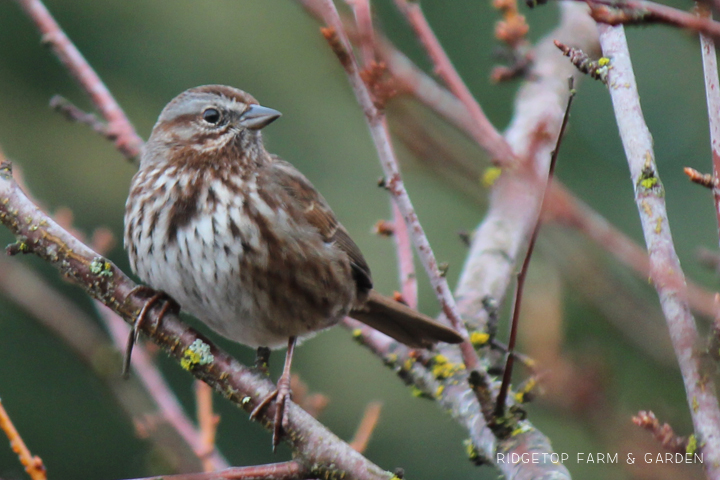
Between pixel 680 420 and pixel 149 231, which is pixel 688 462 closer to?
pixel 680 420

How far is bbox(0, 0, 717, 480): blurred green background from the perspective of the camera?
27.2ft

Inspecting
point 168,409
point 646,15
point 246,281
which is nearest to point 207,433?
point 168,409

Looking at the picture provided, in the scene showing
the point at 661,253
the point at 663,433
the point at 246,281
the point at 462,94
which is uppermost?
the point at 462,94

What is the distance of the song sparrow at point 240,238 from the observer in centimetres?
278

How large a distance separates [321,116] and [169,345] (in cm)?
801

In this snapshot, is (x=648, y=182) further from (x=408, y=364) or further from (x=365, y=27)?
(x=408, y=364)

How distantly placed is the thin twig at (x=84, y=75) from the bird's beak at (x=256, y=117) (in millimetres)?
419

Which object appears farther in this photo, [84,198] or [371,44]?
[84,198]

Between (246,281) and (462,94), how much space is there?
1240 mm

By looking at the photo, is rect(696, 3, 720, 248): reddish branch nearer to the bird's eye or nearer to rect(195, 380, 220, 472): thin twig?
rect(195, 380, 220, 472): thin twig

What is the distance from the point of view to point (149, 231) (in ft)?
9.37

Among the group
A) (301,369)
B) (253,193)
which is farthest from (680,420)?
(301,369)

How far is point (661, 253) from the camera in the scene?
1363mm

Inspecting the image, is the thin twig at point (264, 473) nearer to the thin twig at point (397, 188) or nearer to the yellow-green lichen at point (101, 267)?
the thin twig at point (397, 188)
